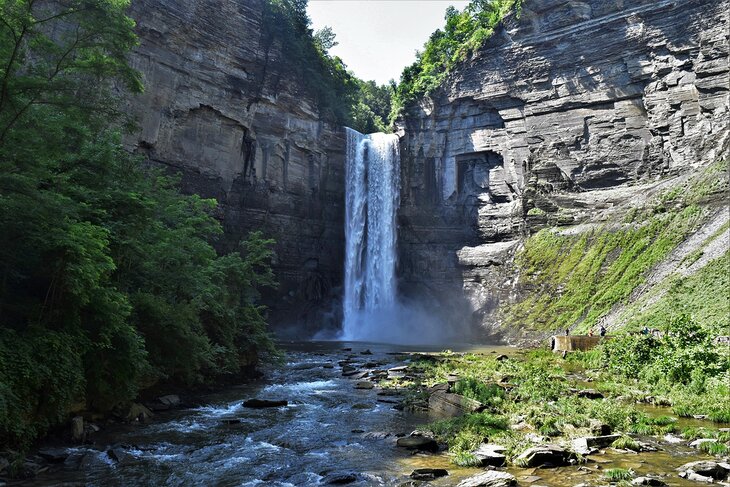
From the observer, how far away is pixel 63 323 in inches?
417

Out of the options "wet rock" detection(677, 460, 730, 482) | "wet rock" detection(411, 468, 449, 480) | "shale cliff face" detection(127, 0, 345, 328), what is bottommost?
"wet rock" detection(411, 468, 449, 480)

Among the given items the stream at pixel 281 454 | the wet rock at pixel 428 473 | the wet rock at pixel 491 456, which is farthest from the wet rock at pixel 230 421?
the wet rock at pixel 491 456

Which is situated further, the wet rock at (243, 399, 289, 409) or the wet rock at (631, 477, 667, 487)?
the wet rock at (243, 399, 289, 409)

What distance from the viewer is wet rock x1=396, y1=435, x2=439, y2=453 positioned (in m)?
10.2

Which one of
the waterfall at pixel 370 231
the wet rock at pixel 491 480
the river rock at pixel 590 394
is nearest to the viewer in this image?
the wet rock at pixel 491 480

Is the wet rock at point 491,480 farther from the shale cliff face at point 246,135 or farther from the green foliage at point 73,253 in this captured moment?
the shale cliff face at point 246,135

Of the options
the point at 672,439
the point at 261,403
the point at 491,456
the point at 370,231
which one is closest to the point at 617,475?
the point at 491,456

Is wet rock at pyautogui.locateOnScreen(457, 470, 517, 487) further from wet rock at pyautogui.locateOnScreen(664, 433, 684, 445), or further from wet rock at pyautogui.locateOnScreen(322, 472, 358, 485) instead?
wet rock at pyautogui.locateOnScreen(664, 433, 684, 445)

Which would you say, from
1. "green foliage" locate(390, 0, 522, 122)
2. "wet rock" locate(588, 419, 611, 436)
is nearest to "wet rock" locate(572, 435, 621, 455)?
"wet rock" locate(588, 419, 611, 436)

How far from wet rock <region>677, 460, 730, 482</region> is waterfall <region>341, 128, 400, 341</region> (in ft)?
129

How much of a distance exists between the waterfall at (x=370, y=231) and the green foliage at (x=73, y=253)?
3214 cm

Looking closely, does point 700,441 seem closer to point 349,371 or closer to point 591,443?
point 591,443

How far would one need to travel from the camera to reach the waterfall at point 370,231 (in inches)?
1908

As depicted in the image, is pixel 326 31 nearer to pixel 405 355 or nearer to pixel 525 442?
pixel 405 355
